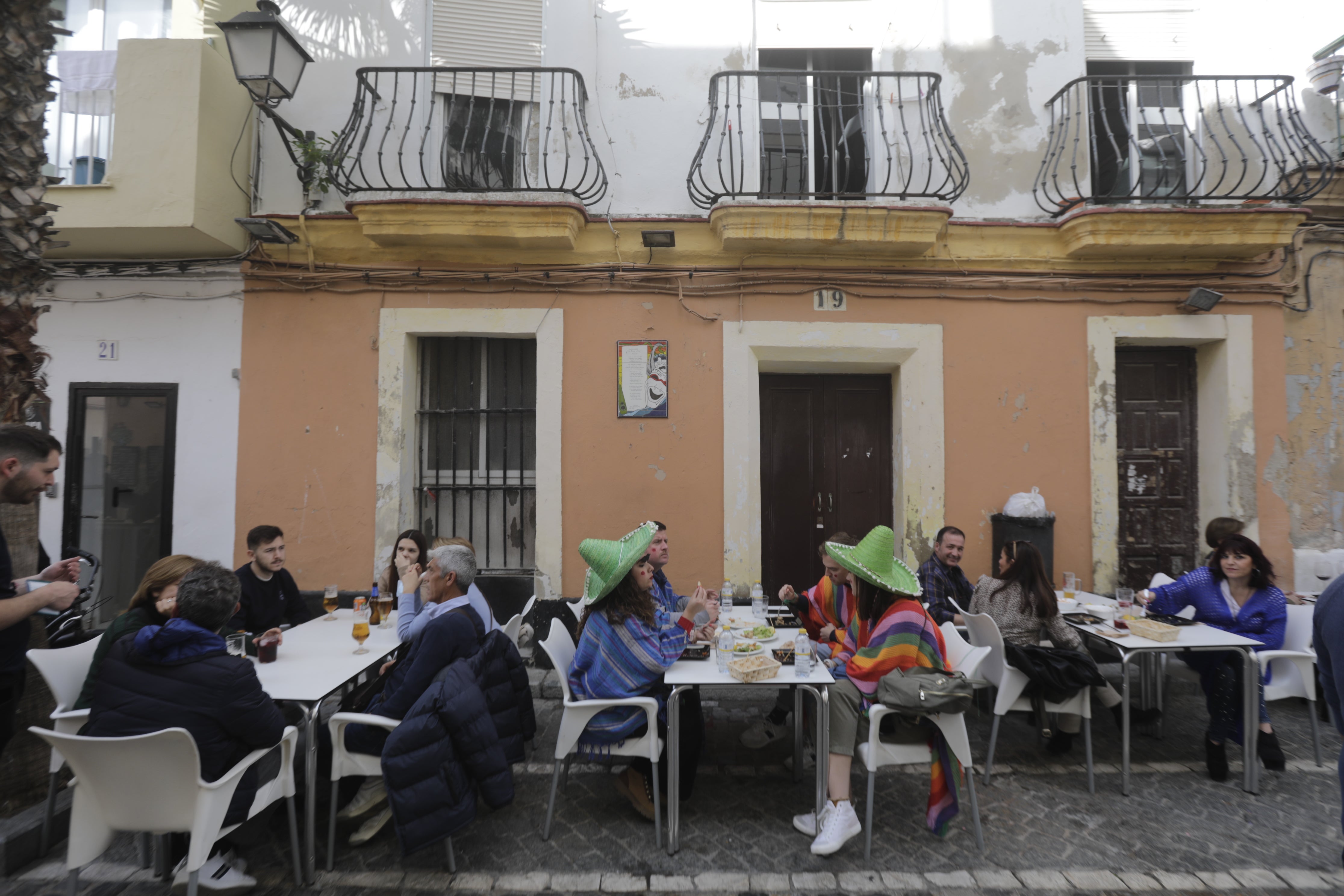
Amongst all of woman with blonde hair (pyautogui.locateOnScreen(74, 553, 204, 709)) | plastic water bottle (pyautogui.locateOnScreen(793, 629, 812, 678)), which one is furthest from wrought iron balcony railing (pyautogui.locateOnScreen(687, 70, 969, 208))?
woman with blonde hair (pyautogui.locateOnScreen(74, 553, 204, 709))

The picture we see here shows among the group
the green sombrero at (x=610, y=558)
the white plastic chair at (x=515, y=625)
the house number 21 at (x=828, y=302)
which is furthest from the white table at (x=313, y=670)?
the house number 21 at (x=828, y=302)

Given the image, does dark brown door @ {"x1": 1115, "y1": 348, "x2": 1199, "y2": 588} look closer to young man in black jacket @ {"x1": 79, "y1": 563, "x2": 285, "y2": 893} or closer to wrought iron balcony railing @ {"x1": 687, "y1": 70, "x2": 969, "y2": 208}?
wrought iron balcony railing @ {"x1": 687, "y1": 70, "x2": 969, "y2": 208}

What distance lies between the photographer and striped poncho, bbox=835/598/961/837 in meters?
3.08

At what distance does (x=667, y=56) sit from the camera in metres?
6.03

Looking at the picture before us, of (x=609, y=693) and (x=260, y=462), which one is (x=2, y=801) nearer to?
(x=609, y=693)

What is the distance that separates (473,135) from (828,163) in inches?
129

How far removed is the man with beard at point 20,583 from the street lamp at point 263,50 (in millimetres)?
3534

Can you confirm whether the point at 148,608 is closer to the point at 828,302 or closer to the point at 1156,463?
the point at 828,302

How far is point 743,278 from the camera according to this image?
19.4 ft

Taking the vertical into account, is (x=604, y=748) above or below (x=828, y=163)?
below

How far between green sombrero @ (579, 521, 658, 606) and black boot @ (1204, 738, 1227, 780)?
339cm

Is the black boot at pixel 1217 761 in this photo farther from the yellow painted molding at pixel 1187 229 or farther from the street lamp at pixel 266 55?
the street lamp at pixel 266 55

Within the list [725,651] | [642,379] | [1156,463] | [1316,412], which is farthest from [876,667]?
[1316,412]

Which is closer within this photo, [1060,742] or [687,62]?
[1060,742]
